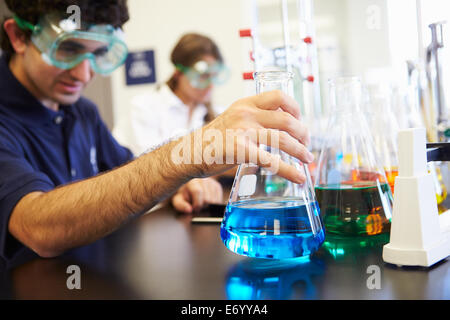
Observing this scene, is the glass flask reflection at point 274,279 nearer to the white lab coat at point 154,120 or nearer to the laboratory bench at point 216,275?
the laboratory bench at point 216,275

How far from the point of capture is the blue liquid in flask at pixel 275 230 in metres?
0.56

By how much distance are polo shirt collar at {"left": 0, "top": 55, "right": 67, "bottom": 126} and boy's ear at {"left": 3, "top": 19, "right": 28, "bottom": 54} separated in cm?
7

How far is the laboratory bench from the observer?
48cm

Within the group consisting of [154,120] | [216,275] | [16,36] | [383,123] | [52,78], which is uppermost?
[16,36]

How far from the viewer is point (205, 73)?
280 centimetres

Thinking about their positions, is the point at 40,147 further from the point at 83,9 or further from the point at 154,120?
the point at 154,120

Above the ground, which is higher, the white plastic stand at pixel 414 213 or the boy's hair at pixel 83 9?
the boy's hair at pixel 83 9

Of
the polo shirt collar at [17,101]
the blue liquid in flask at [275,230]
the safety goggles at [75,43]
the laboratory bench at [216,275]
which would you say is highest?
the safety goggles at [75,43]

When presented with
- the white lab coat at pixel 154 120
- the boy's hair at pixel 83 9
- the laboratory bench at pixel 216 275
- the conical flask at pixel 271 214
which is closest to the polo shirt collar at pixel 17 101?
the boy's hair at pixel 83 9

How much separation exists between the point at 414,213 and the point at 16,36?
128 cm

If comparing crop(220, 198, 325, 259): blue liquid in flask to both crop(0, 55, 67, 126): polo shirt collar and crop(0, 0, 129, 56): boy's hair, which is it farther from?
crop(0, 55, 67, 126): polo shirt collar

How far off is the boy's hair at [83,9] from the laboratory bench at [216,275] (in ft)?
2.27

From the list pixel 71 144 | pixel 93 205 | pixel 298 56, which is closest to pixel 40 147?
pixel 71 144
